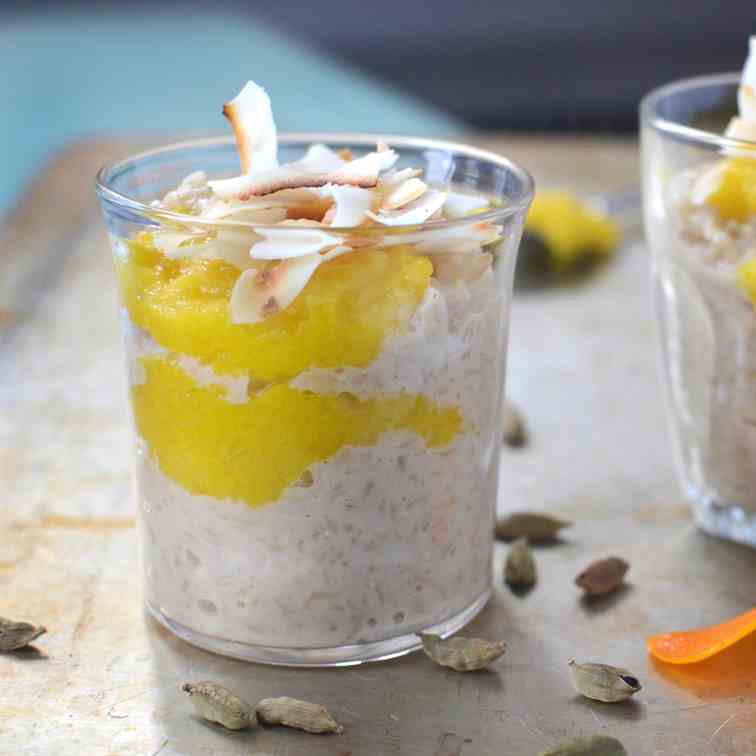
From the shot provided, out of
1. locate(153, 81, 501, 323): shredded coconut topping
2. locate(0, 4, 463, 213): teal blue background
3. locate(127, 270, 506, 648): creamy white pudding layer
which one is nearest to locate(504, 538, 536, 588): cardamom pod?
locate(127, 270, 506, 648): creamy white pudding layer

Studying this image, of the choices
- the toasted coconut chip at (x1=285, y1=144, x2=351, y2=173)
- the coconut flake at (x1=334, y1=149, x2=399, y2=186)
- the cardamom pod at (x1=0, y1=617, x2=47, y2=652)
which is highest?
the coconut flake at (x1=334, y1=149, x2=399, y2=186)

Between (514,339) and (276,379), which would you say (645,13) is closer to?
(514,339)

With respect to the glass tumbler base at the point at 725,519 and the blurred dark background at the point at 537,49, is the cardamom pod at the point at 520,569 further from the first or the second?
the blurred dark background at the point at 537,49

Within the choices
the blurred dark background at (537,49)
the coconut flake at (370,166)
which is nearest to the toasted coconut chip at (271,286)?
the coconut flake at (370,166)

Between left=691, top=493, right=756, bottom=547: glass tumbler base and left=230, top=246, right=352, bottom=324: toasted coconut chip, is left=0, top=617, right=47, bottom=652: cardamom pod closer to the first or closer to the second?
left=230, top=246, right=352, bottom=324: toasted coconut chip

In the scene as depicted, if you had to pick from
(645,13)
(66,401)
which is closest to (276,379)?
(66,401)
